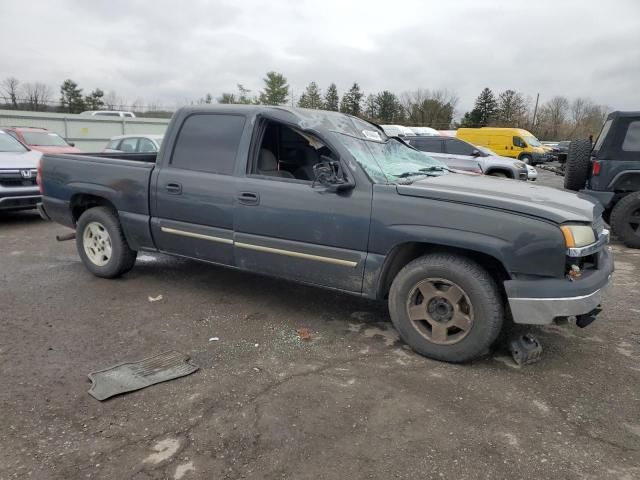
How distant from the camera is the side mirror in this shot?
359cm

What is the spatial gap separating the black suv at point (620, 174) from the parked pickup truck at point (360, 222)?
4.14m

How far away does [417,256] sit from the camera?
3.64m

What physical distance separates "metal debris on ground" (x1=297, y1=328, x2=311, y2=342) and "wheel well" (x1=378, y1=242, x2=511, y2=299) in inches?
26.3

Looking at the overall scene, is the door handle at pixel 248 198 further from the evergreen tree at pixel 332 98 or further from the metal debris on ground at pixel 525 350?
the evergreen tree at pixel 332 98

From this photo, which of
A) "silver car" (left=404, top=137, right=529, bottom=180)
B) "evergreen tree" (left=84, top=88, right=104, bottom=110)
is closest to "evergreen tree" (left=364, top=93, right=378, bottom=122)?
"evergreen tree" (left=84, top=88, right=104, bottom=110)

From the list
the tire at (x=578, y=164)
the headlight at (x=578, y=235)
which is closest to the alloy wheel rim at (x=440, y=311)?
the headlight at (x=578, y=235)

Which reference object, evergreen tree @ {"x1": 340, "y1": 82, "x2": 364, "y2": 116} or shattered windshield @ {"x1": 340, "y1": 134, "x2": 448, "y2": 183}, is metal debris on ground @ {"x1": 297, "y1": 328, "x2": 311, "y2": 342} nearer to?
shattered windshield @ {"x1": 340, "y1": 134, "x2": 448, "y2": 183}

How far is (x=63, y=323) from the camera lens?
4.02m

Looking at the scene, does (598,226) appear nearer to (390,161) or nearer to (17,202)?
(390,161)

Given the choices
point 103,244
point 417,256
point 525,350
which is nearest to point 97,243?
point 103,244

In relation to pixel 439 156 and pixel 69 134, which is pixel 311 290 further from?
pixel 69 134

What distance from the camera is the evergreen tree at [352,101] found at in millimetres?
71312

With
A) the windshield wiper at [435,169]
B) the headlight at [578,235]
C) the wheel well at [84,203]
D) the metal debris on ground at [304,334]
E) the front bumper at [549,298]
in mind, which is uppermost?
the windshield wiper at [435,169]

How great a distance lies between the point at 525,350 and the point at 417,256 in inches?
39.4
